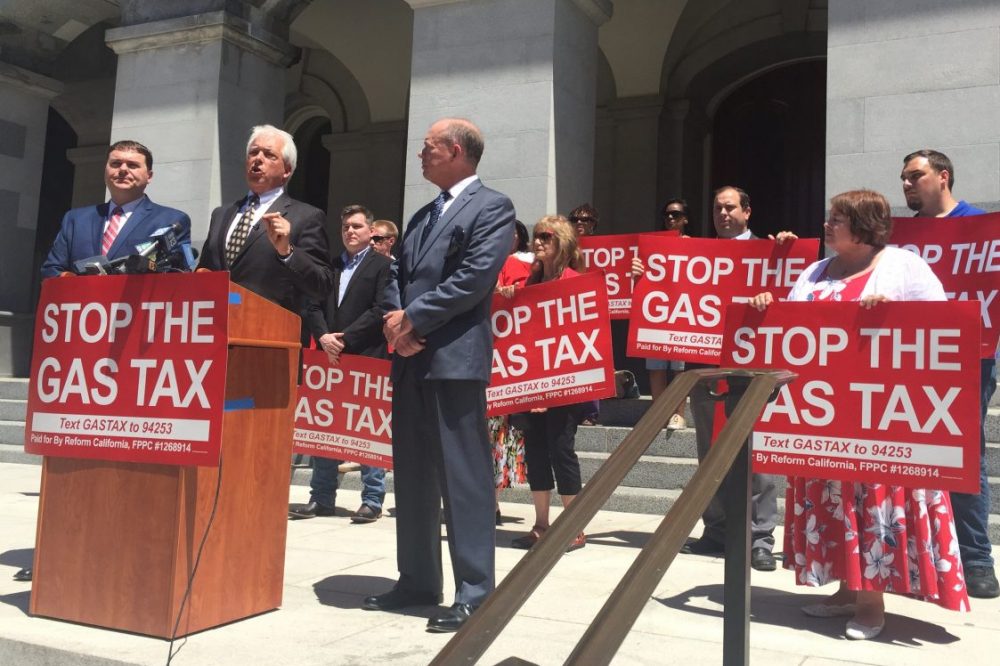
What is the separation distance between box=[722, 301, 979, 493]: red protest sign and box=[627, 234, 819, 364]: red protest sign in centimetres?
186

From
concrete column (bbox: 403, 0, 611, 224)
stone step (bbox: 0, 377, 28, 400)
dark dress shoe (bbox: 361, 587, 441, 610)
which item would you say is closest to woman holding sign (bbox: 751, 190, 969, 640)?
dark dress shoe (bbox: 361, 587, 441, 610)

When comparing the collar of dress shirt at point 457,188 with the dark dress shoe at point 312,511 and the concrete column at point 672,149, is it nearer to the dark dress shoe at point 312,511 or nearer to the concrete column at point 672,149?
the dark dress shoe at point 312,511

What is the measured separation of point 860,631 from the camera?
149 inches

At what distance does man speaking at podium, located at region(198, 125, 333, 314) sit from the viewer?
418 centimetres

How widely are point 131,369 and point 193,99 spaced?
310 inches

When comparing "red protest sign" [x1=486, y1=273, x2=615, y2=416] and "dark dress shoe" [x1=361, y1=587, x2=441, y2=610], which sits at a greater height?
"red protest sign" [x1=486, y1=273, x2=615, y2=416]

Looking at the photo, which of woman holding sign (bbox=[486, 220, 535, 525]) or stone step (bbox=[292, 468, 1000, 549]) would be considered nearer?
woman holding sign (bbox=[486, 220, 535, 525])

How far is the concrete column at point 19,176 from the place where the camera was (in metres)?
12.7

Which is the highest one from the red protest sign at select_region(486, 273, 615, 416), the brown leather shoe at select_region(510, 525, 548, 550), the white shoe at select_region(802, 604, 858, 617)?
the red protest sign at select_region(486, 273, 615, 416)

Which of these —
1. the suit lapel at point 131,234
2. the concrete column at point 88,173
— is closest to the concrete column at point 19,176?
the concrete column at point 88,173

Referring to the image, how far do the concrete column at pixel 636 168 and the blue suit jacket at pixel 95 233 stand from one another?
10115mm

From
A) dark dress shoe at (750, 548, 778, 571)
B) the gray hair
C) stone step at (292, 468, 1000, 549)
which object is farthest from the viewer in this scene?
stone step at (292, 468, 1000, 549)

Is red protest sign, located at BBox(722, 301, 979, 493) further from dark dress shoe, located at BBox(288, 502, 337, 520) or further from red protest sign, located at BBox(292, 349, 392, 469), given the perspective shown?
dark dress shoe, located at BBox(288, 502, 337, 520)

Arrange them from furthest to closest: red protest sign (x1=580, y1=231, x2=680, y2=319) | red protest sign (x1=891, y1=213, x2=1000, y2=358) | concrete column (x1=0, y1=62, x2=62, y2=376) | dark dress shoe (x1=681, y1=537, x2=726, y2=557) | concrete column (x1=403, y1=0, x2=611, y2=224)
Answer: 1. concrete column (x1=0, y1=62, x2=62, y2=376)
2. concrete column (x1=403, y1=0, x2=611, y2=224)
3. red protest sign (x1=580, y1=231, x2=680, y2=319)
4. dark dress shoe (x1=681, y1=537, x2=726, y2=557)
5. red protest sign (x1=891, y1=213, x2=1000, y2=358)
